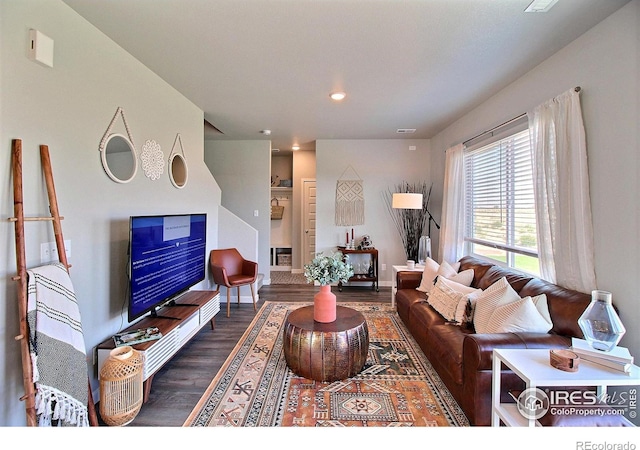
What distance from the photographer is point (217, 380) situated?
2232 millimetres

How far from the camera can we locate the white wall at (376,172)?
16.6 feet

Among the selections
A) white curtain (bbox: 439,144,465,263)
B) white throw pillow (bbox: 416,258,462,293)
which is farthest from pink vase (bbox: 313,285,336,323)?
white curtain (bbox: 439,144,465,263)

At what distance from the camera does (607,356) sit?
1415 millimetres

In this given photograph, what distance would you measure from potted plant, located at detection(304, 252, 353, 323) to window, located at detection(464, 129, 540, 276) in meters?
1.75

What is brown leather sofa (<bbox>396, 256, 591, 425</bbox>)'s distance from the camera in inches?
65.1

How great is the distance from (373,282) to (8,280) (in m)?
4.31

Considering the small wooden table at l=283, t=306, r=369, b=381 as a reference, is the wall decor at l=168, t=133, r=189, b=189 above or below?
above

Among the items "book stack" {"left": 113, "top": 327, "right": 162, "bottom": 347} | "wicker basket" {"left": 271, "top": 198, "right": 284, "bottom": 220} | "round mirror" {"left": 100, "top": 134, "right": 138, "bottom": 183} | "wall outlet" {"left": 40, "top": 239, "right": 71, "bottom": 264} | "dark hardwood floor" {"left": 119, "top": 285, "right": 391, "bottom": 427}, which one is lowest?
"dark hardwood floor" {"left": 119, "top": 285, "right": 391, "bottom": 427}

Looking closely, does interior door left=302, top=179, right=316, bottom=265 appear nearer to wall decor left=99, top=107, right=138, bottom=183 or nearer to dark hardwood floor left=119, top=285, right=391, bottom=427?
dark hardwood floor left=119, top=285, right=391, bottom=427

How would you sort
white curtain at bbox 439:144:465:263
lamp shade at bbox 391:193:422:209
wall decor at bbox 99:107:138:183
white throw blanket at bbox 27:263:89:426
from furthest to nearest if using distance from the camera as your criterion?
1. lamp shade at bbox 391:193:422:209
2. white curtain at bbox 439:144:465:263
3. wall decor at bbox 99:107:138:183
4. white throw blanket at bbox 27:263:89:426

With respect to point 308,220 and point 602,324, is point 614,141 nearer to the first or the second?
point 602,324

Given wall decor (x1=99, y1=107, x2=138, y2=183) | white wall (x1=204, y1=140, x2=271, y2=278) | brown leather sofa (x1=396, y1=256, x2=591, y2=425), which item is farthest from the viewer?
white wall (x1=204, y1=140, x2=271, y2=278)

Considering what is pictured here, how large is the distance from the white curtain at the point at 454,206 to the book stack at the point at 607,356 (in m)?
2.31

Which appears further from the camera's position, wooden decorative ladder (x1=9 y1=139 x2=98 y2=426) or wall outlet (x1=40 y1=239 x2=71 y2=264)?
wall outlet (x1=40 y1=239 x2=71 y2=264)
